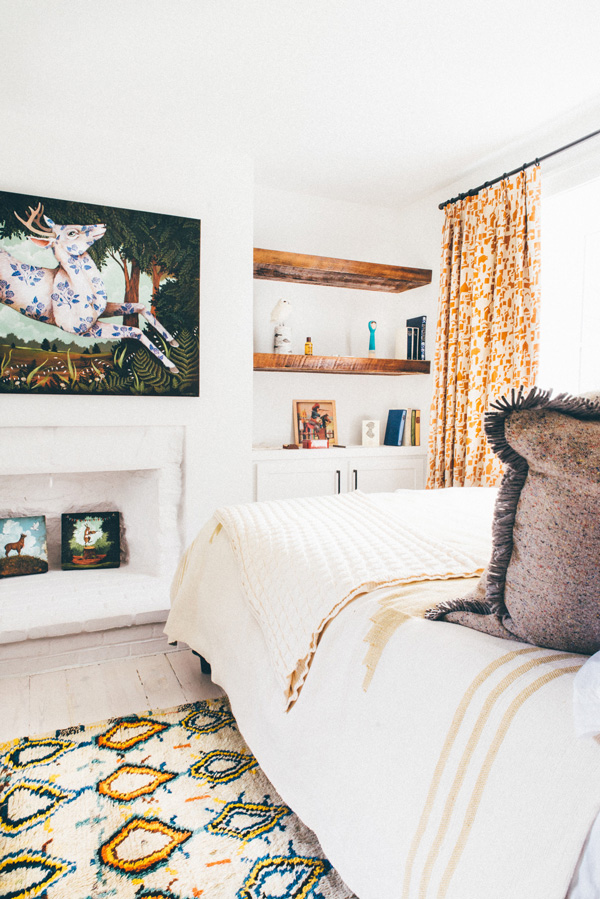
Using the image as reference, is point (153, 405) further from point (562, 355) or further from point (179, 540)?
point (562, 355)

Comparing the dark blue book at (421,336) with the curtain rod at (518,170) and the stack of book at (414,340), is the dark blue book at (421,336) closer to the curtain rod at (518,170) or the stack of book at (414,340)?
the stack of book at (414,340)

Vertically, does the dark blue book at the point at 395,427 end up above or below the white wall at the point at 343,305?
below

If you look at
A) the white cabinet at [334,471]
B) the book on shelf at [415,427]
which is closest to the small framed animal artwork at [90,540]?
the white cabinet at [334,471]

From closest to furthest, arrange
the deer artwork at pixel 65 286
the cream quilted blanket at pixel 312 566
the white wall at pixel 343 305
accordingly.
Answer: the cream quilted blanket at pixel 312 566
the deer artwork at pixel 65 286
the white wall at pixel 343 305

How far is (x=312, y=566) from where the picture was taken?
4.52 ft

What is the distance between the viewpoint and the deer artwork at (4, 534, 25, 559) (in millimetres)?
2879

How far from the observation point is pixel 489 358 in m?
3.17

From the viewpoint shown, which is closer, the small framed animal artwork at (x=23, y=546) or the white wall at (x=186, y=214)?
the white wall at (x=186, y=214)

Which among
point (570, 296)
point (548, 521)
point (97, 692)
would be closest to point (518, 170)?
point (570, 296)

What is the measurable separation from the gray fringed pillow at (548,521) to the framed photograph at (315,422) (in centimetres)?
287

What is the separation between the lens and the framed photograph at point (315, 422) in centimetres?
382

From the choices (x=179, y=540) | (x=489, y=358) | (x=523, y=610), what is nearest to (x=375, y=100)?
(x=489, y=358)

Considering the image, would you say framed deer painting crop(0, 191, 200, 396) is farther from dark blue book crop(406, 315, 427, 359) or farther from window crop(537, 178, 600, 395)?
window crop(537, 178, 600, 395)

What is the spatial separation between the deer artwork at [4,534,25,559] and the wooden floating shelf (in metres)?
1.54
